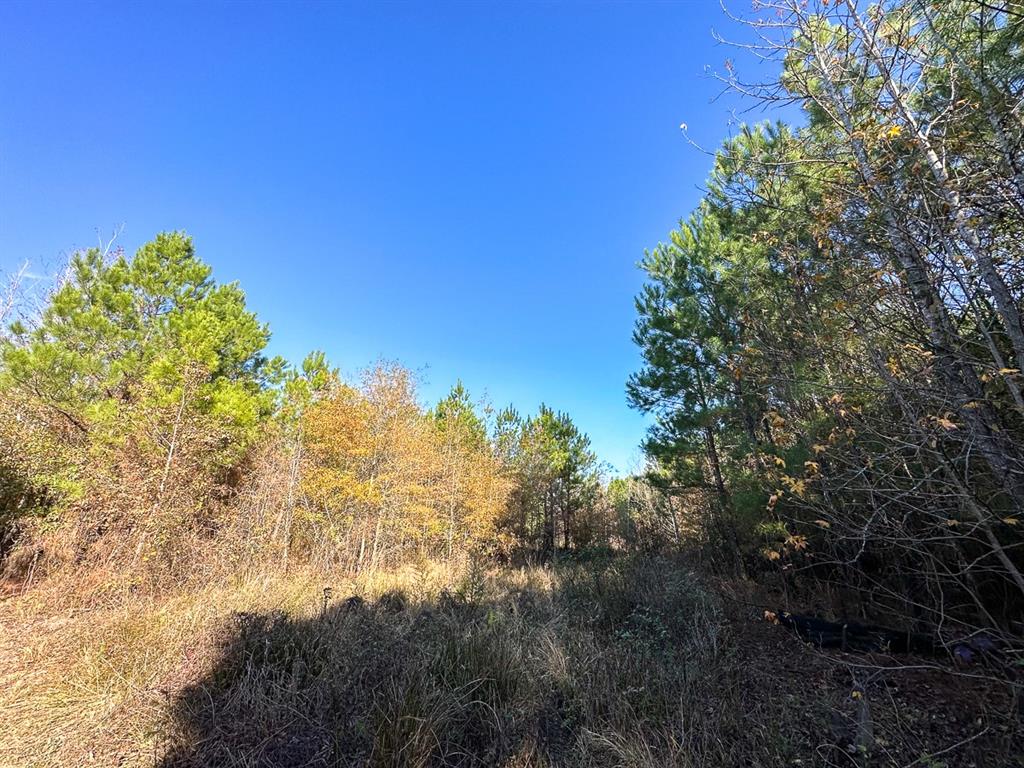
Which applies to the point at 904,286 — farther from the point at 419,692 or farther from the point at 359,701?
the point at 359,701

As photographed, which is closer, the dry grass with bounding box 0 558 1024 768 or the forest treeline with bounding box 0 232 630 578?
the dry grass with bounding box 0 558 1024 768

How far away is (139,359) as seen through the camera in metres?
7.16

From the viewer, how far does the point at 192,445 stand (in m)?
6.36

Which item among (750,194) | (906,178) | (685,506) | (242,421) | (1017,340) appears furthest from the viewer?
(685,506)

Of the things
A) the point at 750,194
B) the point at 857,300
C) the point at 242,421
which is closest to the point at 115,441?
the point at 242,421

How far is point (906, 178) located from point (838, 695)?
4259 mm

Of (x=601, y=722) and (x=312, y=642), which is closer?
(x=601, y=722)

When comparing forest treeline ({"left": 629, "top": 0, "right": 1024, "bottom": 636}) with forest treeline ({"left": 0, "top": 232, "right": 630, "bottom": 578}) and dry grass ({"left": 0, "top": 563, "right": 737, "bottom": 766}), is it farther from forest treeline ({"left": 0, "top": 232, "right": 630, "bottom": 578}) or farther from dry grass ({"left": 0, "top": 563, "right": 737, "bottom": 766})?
forest treeline ({"left": 0, "top": 232, "right": 630, "bottom": 578})

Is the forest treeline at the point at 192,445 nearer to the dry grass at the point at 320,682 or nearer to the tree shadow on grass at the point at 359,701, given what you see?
the dry grass at the point at 320,682

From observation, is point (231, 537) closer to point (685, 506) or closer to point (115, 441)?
point (115, 441)

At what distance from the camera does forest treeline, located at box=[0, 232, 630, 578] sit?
19.4 feet

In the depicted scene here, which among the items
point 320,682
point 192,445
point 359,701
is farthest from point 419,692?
point 192,445

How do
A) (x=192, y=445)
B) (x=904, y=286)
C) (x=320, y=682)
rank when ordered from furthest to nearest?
1. (x=192, y=445)
2. (x=320, y=682)
3. (x=904, y=286)

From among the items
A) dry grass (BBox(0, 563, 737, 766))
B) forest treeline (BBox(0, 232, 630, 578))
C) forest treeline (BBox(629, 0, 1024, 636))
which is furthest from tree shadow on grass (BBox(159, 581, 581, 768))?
forest treeline (BBox(0, 232, 630, 578))
